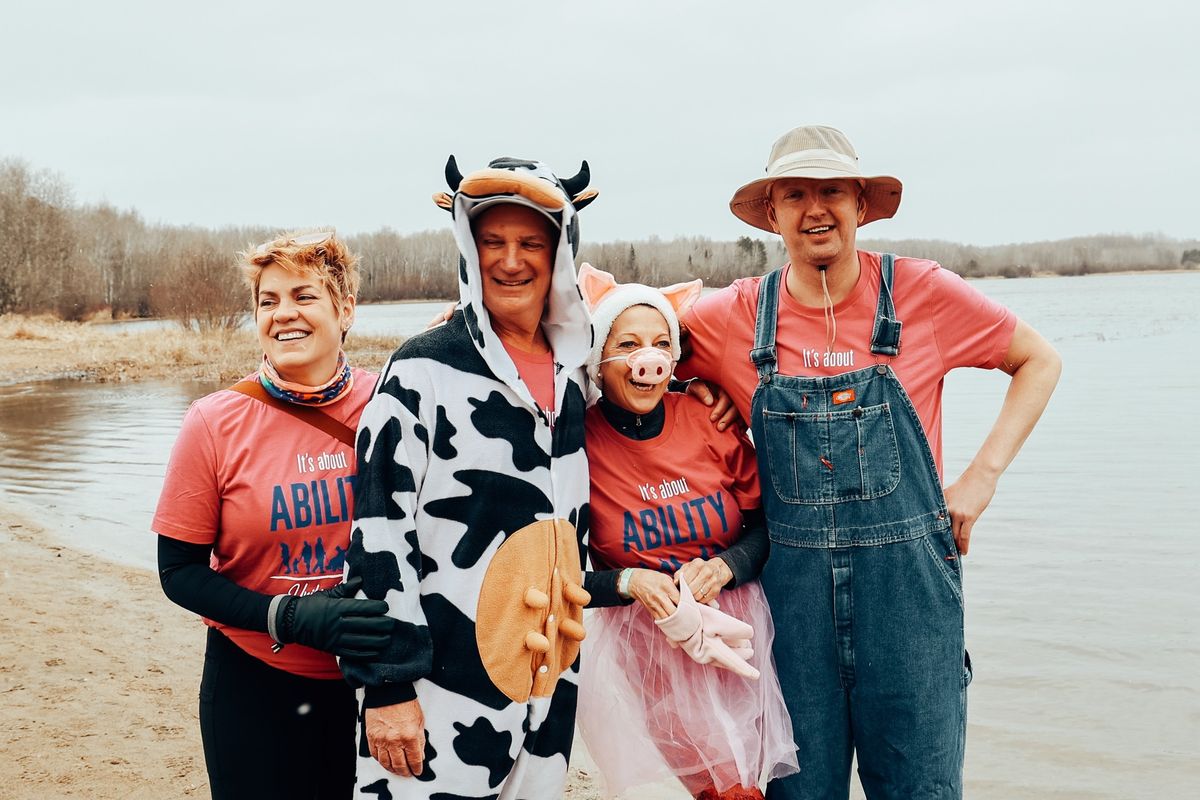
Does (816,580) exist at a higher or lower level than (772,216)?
lower

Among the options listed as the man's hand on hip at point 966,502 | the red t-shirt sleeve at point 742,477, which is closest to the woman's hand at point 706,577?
the red t-shirt sleeve at point 742,477

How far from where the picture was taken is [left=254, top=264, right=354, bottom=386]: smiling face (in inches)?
101

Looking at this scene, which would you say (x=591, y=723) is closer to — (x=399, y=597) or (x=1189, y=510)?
(x=399, y=597)

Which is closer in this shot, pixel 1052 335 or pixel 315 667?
pixel 315 667

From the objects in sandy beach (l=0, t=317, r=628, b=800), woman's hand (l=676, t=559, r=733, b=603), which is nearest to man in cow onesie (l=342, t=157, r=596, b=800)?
woman's hand (l=676, t=559, r=733, b=603)

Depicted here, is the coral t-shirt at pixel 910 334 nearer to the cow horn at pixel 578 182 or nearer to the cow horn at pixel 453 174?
the cow horn at pixel 578 182

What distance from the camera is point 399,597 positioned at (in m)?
2.29

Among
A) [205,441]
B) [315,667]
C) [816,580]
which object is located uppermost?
[205,441]

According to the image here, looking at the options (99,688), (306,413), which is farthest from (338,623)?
(99,688)

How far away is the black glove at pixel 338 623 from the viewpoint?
7.39 ft

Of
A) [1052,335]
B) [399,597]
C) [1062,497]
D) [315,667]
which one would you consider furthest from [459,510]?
[1052,335]

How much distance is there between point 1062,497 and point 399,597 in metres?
9.83

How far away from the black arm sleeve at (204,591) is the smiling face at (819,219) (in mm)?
1820

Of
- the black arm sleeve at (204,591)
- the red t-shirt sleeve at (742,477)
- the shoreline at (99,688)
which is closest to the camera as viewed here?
the black arm sleeve at (204,591)
